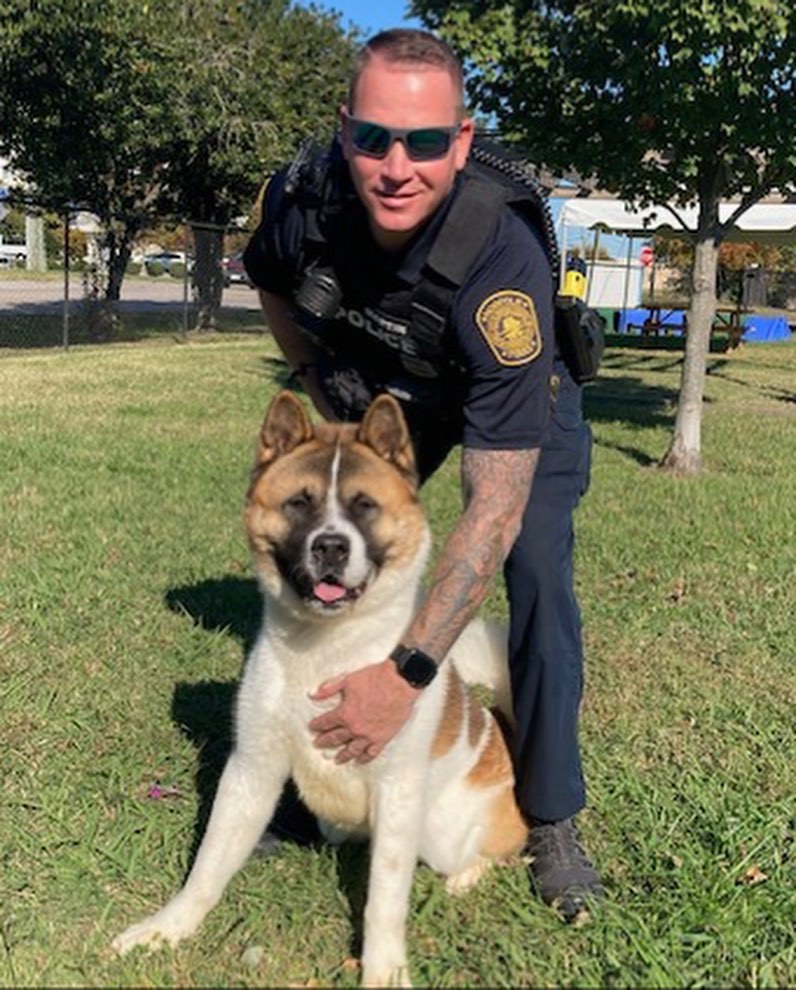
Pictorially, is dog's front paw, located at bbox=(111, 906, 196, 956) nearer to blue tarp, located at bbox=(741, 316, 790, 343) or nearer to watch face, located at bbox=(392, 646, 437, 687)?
watch face, located at bbox=(392, 646, 437, 687)

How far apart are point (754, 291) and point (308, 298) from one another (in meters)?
38.0

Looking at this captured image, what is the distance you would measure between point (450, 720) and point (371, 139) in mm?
1416

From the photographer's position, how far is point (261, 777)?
8.47 feet

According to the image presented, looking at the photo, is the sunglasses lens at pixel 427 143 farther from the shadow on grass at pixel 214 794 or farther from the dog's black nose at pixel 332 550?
the shadow on grass at pixel 214 794

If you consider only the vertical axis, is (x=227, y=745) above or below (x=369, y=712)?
below

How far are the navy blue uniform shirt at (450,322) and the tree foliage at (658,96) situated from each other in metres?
5.65

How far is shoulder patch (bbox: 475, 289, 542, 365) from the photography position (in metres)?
2.42

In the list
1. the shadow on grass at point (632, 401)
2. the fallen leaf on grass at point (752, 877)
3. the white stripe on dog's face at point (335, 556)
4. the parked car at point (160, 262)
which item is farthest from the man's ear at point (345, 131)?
the parked car at point (160, 262)

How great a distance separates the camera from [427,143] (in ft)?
7.77

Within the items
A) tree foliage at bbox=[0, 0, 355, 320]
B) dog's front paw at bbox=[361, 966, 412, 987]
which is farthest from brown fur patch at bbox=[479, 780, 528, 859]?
tree foliage at bbox=[0, 0, 355, 320]

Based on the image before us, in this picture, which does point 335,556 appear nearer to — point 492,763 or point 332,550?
point 332,550

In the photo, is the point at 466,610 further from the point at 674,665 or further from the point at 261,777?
the point at 674,665

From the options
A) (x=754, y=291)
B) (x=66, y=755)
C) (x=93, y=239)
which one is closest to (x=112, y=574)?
(x=66, y=755)

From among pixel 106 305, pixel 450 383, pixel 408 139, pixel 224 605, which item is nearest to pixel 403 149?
pixel 408 139
